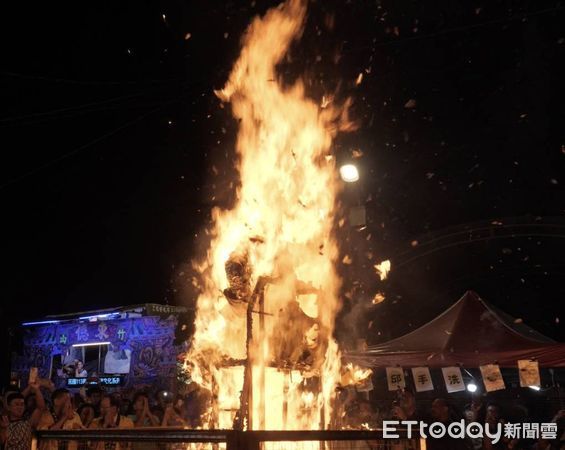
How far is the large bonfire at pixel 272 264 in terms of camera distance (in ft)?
22.2

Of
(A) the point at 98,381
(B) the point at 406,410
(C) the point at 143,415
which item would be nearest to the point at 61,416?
(C) the point at 143,415

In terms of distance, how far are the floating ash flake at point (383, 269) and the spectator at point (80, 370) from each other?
13.1 m

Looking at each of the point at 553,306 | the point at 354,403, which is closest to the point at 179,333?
the point at 354,403

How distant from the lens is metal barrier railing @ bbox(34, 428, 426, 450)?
11.5 ft

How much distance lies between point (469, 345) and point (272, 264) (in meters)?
5.32

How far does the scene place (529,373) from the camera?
10.2 m

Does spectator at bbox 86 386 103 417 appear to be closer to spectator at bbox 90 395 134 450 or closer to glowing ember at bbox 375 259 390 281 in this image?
spectator at bbox 90 395 134 450

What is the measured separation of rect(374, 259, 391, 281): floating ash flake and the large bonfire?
5.29 m

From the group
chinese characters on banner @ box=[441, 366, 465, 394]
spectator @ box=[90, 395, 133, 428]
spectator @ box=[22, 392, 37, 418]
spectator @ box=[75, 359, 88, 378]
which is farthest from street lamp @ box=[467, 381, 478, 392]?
spectator @ box=[75, 359, 88, 378]

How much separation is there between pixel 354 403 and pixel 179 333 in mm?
9394

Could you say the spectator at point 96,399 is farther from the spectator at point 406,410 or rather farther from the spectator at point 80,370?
the spectator at point 80,370

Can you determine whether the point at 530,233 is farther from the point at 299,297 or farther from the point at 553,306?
the point at 299,297

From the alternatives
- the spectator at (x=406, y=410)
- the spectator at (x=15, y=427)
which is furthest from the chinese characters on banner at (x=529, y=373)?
the spectator at (x=15, y=427)

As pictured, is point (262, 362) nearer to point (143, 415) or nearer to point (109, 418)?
point (109, 418)
